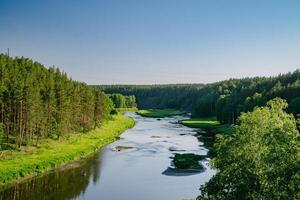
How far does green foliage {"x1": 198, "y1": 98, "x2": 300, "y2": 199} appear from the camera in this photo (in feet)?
82.2

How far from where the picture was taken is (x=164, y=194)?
5944cm

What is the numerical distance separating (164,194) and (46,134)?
1646 inches

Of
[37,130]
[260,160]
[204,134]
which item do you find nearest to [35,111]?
[37,130]

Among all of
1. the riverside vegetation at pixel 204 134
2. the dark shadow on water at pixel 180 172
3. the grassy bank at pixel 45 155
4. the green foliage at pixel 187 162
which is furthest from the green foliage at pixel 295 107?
the grassy bank at pixel 45 155

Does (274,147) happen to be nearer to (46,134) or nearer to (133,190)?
(133,190)

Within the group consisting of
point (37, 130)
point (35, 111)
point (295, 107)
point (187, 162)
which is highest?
point (295, 107)

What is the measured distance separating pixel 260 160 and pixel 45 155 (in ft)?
194

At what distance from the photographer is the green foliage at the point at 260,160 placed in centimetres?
2505

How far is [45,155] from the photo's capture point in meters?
78.4

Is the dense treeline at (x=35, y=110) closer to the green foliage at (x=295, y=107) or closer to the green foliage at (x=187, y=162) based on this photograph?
the green foliage at (x=187, y=162)

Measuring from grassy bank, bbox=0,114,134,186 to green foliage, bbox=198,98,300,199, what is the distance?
41638 mm

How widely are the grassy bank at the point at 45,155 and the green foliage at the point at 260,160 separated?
4164cm

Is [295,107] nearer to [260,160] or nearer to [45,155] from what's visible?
[45,155]

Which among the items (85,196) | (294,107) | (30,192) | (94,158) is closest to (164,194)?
(85,196)
